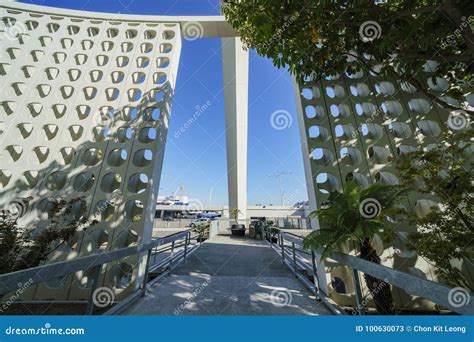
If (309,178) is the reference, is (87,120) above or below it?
above

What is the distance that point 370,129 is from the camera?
18.4ft

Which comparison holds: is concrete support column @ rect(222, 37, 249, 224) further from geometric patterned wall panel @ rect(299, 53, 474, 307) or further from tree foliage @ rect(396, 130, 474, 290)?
tree foliage @ rect(396, 130, 474, 290)

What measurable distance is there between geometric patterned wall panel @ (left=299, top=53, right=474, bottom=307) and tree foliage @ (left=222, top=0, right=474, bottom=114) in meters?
0.98

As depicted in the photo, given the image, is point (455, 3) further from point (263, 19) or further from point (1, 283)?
point (1, 283)

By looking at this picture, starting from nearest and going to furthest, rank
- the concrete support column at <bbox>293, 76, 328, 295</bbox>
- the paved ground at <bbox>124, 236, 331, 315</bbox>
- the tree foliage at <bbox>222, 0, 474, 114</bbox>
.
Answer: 1. the tree foliage at <bbox>222, 0, 474, 114</bbox>
2. the paved ground at <bbox>124, 236, 331, 315</bbox>
3. the concrete support column at <bbox>293, 76, 328, 295</bbox>

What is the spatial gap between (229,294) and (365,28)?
17.9 ft

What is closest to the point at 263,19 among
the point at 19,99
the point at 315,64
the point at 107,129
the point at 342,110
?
the point at 315,64

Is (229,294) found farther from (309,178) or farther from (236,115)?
(236,115)

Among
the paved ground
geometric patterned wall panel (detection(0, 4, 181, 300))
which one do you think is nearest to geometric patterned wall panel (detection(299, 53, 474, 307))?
the paved ground

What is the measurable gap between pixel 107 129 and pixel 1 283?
5481mm

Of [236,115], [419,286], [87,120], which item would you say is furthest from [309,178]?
[236,115]

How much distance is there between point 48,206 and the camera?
500cm

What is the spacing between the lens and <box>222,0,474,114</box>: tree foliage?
2.85m

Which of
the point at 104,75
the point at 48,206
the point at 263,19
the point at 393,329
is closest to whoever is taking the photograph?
the point at 393,329
